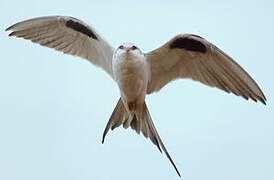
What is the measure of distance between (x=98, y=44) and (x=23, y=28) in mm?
827

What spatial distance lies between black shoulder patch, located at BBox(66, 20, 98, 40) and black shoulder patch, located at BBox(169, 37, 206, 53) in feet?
2.97

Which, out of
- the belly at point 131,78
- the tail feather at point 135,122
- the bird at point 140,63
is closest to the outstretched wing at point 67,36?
the bird at point 140,63

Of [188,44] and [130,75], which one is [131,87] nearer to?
[130,75]

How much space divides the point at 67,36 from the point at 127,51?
1.55 m

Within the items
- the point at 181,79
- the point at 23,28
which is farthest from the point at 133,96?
the point at 23,28

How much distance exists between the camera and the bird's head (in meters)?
9.06

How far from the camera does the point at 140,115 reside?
9.78 metres

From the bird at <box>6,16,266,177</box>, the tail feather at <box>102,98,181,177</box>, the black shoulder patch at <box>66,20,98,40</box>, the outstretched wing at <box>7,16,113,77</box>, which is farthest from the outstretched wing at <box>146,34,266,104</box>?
the black shoulder patch at <box>66,20,98,40</box>

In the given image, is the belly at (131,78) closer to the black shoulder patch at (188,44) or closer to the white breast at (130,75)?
the white breast at (130,75)

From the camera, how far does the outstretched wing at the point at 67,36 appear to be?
1014cm

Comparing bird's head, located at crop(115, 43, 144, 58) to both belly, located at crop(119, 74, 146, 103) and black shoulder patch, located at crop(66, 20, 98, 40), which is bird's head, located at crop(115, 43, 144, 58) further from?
black shoulder patch, located at crop(66, 20, 98, 40)

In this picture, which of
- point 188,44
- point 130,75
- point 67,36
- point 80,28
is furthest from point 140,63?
point 67,36

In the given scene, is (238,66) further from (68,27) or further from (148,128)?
(68,27)

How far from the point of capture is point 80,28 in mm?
10266
